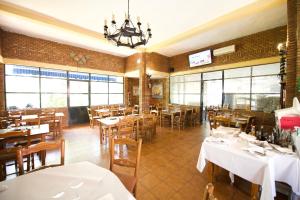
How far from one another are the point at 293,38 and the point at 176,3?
2.66 m

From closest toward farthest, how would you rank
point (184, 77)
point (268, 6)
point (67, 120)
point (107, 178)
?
1. point (107, 178)
2. point (268, 6)
3. point (67, 120)
4. point (184, 77)

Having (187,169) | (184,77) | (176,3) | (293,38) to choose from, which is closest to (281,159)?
(187,169)

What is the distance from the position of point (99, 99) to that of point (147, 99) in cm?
276

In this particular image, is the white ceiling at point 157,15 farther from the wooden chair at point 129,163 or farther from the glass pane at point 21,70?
the wooden chair at point 129,163

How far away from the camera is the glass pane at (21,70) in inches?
207

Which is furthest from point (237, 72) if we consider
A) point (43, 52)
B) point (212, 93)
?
point (43, 52)

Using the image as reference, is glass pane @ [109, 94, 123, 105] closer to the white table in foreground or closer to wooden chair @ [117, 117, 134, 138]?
wooden chair @ [117, 117, 134, 138]

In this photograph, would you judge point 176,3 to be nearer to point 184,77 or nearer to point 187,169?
point 187,169

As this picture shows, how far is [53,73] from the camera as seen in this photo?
6219 mm

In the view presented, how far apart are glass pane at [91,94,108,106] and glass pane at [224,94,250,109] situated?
20.3 feet

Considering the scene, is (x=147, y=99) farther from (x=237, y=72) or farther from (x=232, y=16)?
(x=232, y=16)

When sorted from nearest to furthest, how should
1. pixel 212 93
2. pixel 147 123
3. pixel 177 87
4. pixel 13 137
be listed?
pixel 13 137 → pixel 147 123 → pixel 212 93 → pixel 177 87

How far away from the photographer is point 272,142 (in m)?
2.15

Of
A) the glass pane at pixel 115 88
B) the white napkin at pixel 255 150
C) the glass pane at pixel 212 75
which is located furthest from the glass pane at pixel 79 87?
the white napkin at pixel 255 150
